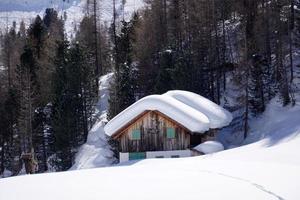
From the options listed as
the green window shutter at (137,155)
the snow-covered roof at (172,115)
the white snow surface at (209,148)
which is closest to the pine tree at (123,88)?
the green window shutter at (137,155)

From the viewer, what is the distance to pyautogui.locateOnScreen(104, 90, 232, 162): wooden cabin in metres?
36.2

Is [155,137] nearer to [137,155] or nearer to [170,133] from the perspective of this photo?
[170,133]

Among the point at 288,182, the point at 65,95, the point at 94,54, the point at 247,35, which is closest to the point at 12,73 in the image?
the point at 94,54

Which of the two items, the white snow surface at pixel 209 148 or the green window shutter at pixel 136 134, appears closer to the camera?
the white snow surface at pixel 209 148

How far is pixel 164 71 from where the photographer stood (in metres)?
48.4

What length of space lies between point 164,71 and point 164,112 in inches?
531

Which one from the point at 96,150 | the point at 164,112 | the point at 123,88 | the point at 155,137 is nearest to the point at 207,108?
the point at 164,112

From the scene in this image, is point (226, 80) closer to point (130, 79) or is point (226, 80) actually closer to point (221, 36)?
point (221, 36)

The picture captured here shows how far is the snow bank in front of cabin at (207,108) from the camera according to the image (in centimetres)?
3591

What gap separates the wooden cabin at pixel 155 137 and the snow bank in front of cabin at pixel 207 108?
0.92 metres

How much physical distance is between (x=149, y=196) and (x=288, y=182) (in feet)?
14.3

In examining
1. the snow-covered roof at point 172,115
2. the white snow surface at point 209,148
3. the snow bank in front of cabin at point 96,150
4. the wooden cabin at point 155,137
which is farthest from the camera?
the snow bank in front of cabin at point 96,150

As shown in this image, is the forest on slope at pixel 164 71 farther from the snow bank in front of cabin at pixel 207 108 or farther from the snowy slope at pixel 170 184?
the snowy slope at pixel 170 184

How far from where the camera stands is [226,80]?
49.3 metres
